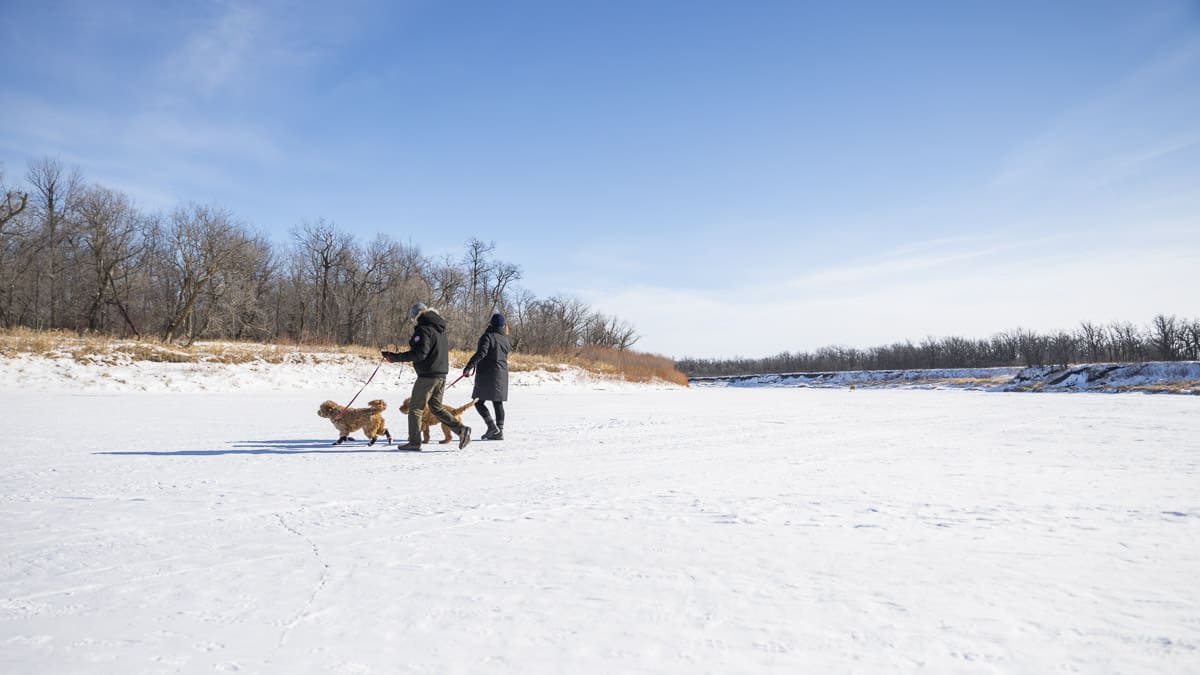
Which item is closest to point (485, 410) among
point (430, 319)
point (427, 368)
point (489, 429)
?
point (489, 429)

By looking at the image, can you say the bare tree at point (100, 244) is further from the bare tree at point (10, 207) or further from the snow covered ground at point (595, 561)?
the snow covered ground at point (595, 561)

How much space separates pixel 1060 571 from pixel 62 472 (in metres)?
9.11

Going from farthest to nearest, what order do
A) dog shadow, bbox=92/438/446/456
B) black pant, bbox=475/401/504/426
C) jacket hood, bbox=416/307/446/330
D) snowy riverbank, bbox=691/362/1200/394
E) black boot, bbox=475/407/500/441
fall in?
snowy riverbank, bbox=691/362/1200/394
black boot, bbox=475/407/500/441
black pant, bbox=475/401/504/426
jacket hood, bbox=416/307/446/330
dog shadow, bbox=92/438/446/456

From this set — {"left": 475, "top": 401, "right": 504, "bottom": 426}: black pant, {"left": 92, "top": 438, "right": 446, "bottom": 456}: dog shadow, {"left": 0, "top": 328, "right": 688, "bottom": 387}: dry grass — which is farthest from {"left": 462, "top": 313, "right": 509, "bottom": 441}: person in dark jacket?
{"left": 0, "top": 328, "right": 688, "bottom": 387}: dry grass

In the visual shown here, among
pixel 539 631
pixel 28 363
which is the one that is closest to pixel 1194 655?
pixel 539 631

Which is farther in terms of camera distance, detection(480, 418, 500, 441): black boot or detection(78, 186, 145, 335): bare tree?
detection(78, 186, 145, 335): bare tree

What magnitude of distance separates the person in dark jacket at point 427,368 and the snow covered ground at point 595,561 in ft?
2.06

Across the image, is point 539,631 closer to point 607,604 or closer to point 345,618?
point 607,604

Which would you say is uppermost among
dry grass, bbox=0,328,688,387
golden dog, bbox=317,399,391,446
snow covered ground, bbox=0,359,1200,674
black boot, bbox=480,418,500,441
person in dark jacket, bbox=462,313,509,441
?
dry grass, bbox=0,328,688,387

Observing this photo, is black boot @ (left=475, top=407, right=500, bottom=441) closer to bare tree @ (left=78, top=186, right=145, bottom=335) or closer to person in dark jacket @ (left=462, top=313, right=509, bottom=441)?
person in dark jacket @ (left=462, top=313, right=509, bottom=441)

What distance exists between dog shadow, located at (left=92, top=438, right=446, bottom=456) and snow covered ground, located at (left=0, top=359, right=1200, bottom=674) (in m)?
0.12

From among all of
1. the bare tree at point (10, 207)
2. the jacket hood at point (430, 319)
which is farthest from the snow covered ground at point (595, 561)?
the bare tree at point (10, 207)

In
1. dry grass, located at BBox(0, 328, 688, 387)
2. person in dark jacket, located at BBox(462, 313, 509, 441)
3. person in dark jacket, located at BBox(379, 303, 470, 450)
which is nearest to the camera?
person in dark jacket, located at BBox(379, 303, 470, 450)

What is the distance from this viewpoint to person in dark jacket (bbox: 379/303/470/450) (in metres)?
8.43
